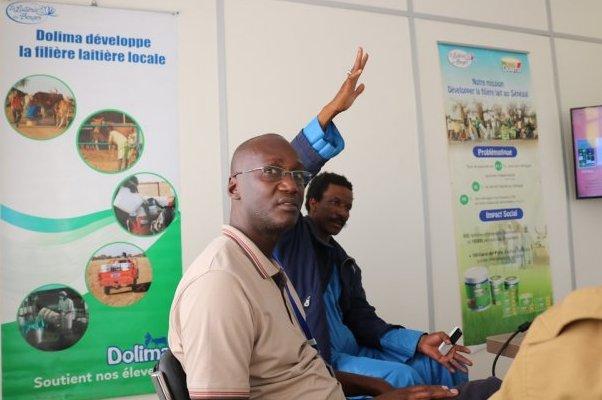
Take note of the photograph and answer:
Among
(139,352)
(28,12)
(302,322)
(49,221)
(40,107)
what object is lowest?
(139,352)

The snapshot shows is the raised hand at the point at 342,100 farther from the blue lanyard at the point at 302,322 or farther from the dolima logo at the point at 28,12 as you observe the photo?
the dolima logo at the point at 28,12

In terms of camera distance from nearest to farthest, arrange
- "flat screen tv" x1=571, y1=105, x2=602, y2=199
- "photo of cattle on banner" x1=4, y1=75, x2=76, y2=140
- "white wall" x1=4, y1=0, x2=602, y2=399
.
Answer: "photo of cattle on banner" x1=4, y1=75, x2=76, y2=140
"white wall" x1=4, y1=0, x2=602, y2=399
"flat screen tv" x1=571, y1=105, x2=602, y2=199

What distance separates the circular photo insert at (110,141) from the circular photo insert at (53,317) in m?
0.59

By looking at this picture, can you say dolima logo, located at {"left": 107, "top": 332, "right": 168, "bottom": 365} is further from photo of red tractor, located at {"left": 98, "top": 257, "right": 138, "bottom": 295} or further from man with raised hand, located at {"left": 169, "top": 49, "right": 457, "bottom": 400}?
man with raised hand, located at {"left": 169, "top": 49, "right": 457, "bottom": 400}

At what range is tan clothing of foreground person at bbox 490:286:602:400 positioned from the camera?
1.35ft

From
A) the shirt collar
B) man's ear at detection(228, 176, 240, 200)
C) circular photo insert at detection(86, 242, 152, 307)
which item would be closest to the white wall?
circular photo insert at detection(86, 242, 152, 307)

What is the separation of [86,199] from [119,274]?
378 millimetres

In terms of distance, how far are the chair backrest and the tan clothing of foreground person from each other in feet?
2.22

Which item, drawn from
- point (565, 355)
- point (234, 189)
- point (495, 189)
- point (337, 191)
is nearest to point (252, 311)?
point (234, 189)

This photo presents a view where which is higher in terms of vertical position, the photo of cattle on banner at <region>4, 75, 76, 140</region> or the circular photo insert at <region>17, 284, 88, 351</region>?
the photo of cattle on banner at <region>4, 75, 76, 140</region>

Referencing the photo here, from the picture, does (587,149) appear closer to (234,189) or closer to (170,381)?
(234,189)

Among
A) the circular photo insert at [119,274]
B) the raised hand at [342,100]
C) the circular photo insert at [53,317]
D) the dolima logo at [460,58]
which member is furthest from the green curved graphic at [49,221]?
the dolima logo at [460,58]

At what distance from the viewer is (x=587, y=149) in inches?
130

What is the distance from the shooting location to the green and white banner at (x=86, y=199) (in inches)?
82.0
